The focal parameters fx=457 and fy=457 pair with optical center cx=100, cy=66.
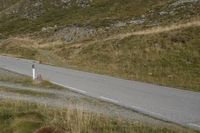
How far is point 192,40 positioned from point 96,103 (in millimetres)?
17550

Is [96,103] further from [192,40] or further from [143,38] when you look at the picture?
[143,38]

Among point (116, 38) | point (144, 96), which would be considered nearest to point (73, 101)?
point (144, 96)

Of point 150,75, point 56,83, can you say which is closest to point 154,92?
point 56,83

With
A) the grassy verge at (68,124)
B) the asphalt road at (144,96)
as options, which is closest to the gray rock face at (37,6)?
the asphalt road at (144,96)

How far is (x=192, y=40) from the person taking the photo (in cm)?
3244

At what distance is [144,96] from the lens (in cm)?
1817

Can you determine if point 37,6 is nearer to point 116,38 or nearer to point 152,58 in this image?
point 116,38

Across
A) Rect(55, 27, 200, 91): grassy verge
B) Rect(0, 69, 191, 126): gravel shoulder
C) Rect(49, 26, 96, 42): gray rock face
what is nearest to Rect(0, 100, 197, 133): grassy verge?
Rect(0, 69, 191, 126): gravel shoulder

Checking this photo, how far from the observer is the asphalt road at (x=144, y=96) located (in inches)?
552

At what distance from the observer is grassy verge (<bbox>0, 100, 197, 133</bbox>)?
10.7 m

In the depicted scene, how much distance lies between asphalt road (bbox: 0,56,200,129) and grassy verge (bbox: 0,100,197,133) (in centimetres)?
156

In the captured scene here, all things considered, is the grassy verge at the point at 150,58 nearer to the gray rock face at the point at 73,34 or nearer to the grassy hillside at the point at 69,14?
the gray rock face at the point at 73,34

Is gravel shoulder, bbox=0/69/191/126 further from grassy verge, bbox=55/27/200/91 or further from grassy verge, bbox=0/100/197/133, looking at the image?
grassy verge, bbox=55/27/200/91

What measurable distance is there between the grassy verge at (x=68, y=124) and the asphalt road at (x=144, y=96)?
61.3 inches
